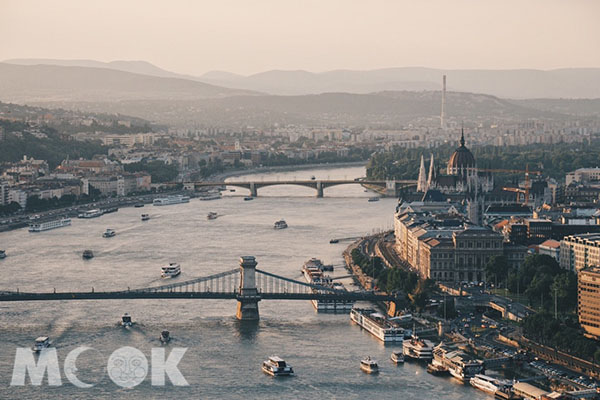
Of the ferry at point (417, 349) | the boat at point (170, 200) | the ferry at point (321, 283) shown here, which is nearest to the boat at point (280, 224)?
the ferry at point (321, 283)

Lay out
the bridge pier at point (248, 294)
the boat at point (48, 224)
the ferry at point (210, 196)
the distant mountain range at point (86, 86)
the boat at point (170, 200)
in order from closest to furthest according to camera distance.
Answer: the bridge pier at point (248, 294) < the boat at point (48, 224) < the boat at point (170, 200) < the ferry at point (210, 196) < the distant mountain range at point (86, 86)

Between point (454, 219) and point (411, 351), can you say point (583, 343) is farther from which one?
point (454, 219)

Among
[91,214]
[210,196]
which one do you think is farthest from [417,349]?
[210,196]

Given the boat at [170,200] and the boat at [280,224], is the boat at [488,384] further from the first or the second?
the boat at [170,200]

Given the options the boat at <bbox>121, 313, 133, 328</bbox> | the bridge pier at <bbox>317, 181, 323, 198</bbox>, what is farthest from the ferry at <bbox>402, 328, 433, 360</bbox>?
the bridge pier at <bbox>317, 181, 323, 198</bbox>

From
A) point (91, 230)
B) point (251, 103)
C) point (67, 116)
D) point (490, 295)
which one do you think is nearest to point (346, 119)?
point (251, 103)

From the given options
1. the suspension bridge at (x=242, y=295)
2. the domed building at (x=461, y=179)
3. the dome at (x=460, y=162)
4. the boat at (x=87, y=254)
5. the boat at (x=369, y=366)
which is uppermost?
the dome at (x=460, y=162)
